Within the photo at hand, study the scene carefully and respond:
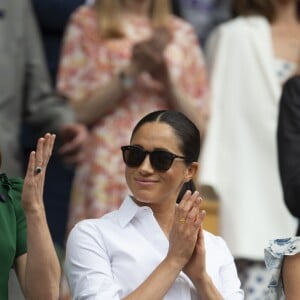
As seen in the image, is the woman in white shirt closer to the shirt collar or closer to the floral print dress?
→ the shirt collar

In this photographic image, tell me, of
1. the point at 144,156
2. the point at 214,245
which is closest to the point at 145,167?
the point at 144,156

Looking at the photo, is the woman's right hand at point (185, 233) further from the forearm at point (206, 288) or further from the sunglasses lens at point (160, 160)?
the sunglasses lens at point (160, 160)

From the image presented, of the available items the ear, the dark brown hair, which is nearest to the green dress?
the ear

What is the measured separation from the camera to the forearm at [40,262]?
4.62 m

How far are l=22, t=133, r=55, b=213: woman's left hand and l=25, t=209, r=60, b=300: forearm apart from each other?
3cm

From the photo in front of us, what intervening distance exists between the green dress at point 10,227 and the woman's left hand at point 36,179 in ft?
0.49

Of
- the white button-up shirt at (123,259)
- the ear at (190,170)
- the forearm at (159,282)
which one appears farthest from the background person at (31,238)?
the ear at (190,170)

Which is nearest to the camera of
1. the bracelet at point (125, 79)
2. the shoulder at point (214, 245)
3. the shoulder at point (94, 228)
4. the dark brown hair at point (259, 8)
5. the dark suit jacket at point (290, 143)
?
the shoulder at point (94, 228)

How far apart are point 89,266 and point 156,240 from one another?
0.28m

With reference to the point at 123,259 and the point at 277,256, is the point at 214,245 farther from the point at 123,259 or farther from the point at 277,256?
the point at 123,259

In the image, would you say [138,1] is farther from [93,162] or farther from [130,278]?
[130,278]

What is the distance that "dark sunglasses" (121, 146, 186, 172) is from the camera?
489 cm

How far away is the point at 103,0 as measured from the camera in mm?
7395

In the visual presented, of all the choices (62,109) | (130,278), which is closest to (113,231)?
(130,278)
